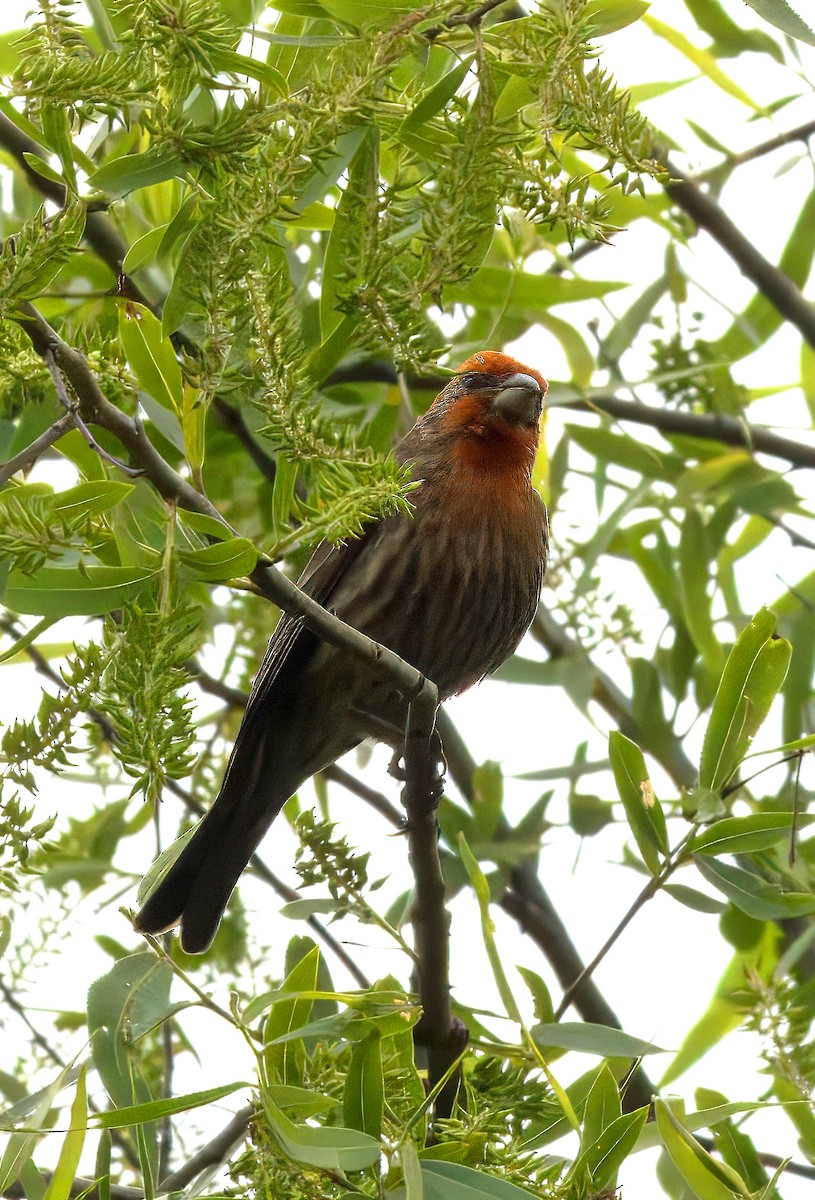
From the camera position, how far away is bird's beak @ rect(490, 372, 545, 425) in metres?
3.84

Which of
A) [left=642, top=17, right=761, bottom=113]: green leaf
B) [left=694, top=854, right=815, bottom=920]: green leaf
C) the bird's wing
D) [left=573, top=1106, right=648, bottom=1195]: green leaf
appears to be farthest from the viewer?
[left=642, top=17, right=761, bottom=113]: green leaf

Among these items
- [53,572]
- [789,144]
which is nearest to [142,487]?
[53,572]

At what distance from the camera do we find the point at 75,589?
186 centimetres

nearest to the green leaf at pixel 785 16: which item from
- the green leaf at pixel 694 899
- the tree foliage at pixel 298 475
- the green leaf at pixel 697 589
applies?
the tree foliage at pixel 298 475

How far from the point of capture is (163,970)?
2.60 meters

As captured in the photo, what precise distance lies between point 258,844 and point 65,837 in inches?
32.3

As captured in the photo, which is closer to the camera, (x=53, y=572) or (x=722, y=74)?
(x=53, y=572)

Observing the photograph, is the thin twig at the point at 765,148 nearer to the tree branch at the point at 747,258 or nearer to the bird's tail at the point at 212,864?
the tree branch at the point at 747,258

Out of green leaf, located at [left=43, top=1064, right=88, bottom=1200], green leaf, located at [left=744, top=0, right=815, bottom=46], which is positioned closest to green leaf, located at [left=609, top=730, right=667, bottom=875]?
green leaf, located at [left=43, top=1064, right=88, bottom=1200]

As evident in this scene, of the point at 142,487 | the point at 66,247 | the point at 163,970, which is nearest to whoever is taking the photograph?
the point at 66,247

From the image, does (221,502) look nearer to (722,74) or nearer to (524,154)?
(722,74)

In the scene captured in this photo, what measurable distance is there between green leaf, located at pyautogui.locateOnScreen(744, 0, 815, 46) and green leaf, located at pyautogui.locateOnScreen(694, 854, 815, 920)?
1.60 m

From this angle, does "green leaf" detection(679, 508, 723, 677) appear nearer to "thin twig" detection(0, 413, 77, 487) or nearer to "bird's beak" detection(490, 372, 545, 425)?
"bird's beak" detection(490, 372, 545, 425)

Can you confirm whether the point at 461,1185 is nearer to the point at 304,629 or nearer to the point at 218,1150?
the point at 218,1150
